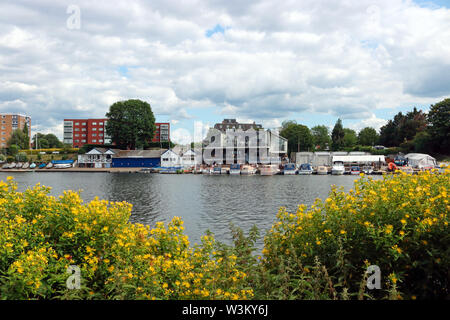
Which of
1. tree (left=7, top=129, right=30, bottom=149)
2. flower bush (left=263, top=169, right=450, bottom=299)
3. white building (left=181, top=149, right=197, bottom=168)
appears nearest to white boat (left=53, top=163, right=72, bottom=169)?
tree (left=7, top=129, right=30, bottom=149)

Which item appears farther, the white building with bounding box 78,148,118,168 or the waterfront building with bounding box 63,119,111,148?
the waterfront building with bounding box 63,119,111,148

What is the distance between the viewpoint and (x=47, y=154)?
391ft

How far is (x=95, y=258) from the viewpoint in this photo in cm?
570

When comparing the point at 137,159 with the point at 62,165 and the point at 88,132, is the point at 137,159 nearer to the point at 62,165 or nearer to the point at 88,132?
the point at 62,165

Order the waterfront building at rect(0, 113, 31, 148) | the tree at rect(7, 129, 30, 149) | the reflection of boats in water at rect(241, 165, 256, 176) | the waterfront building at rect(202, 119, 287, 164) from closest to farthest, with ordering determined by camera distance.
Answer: the reflection of boats in water at rect(241, 165, 256, 176) < the waterfront building at rect(202, 119, 287, 164) < the tree at rect(7, 129, 30, 149) < the waterfront building at rect(0, 113, 31, 148)

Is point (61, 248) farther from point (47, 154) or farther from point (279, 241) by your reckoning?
point (47, 154)

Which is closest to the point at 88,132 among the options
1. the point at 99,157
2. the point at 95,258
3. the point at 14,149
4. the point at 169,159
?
the point at 14,149

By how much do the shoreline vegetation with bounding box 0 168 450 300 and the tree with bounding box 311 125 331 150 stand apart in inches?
5234

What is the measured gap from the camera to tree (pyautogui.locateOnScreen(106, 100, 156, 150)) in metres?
105

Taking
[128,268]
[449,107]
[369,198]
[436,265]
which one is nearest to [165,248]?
[128,268]

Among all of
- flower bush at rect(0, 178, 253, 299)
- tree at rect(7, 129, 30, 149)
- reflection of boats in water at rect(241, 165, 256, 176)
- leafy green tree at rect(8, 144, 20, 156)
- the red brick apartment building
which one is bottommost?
reflection of boats in water at rect(241, 165, 256, 176)

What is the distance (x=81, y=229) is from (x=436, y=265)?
19.5 feet

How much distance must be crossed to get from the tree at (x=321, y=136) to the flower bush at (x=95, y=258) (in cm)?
13392

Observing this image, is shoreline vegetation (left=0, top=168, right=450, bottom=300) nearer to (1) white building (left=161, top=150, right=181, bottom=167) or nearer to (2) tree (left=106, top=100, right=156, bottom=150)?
(1) white building (left=161, top=150, right=181, bottom=167)
